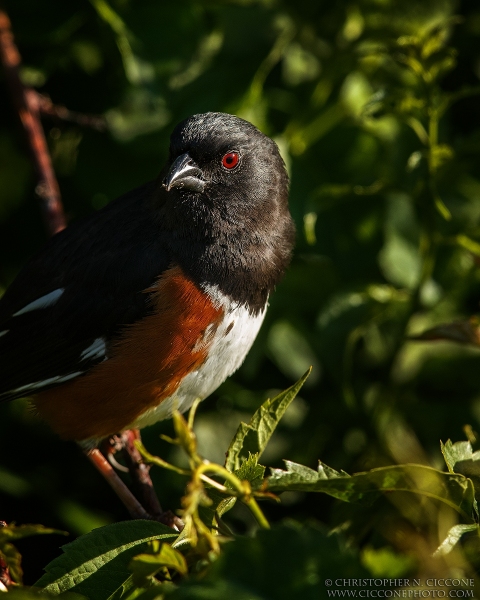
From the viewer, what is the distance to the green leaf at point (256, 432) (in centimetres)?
199

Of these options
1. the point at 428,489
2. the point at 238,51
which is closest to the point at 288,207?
the point at 238,51

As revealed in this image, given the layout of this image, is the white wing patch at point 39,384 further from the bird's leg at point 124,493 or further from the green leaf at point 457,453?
the green leaf at point 457,453

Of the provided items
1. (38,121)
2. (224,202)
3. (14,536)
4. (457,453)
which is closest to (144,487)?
(224,202)

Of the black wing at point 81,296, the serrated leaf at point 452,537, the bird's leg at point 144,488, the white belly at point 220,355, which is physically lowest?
the bird's leg at point 144,488

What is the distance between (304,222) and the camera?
3434mm

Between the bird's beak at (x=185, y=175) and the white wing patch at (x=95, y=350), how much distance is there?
0.78m

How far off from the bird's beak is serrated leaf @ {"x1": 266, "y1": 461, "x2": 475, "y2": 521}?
163cm

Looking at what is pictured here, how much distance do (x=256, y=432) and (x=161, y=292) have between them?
48.3 inches

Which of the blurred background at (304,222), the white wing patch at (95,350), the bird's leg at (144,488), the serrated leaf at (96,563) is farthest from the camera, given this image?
the blurred background at (304,222)

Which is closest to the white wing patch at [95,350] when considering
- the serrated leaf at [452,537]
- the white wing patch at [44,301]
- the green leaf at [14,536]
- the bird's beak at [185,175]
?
the white wing patch at [44,301]

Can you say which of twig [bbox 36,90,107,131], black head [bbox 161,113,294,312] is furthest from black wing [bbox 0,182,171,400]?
twig [bbox 36,90,107,131]

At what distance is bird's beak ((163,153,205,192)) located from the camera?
3.08m

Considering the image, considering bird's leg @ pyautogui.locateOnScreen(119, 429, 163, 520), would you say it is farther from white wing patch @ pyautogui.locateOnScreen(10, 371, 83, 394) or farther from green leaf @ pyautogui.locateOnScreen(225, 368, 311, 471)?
green leaf @ pyautogui.locateOnScreen(225, 368, 311, 471)

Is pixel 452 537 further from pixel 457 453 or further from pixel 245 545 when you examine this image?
pixel 245 545
